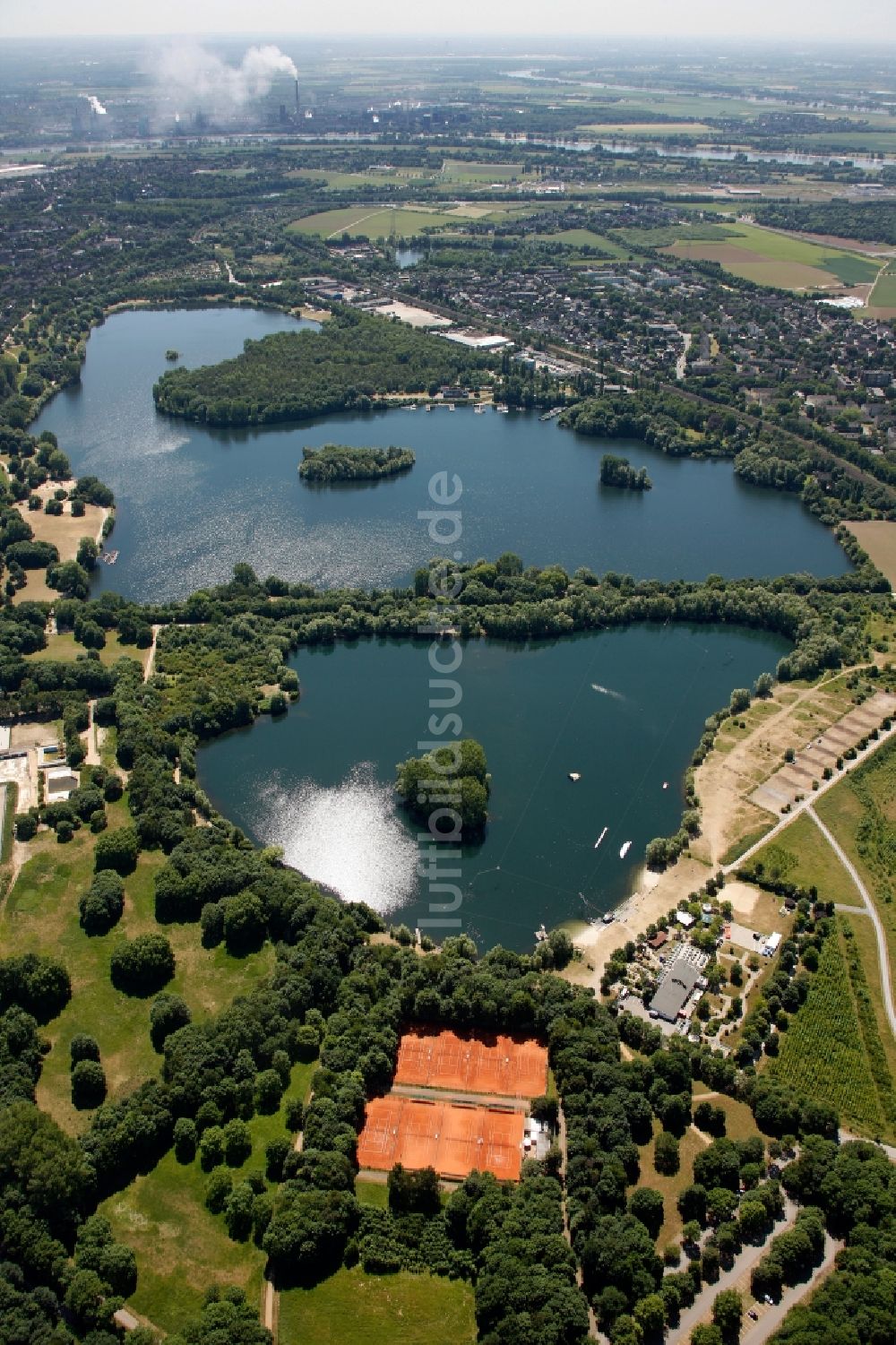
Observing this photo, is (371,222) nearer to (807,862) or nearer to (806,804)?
(806,804)

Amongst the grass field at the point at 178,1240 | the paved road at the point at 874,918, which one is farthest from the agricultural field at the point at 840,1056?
the grass field at the point at 178,1240

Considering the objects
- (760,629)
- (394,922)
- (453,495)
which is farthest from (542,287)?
(394,922)

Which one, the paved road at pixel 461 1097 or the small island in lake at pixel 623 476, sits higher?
the small island in lake at pixel 623 476

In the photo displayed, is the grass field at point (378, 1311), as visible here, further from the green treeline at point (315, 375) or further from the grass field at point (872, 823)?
the green treeline at point (315, 375)

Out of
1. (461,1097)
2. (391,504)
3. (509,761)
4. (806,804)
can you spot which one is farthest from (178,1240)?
(391,504)

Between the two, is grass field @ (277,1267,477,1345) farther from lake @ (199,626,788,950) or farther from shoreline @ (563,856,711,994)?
lake @ (199,626,788,950)

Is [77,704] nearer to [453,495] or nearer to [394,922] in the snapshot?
[394,922]
